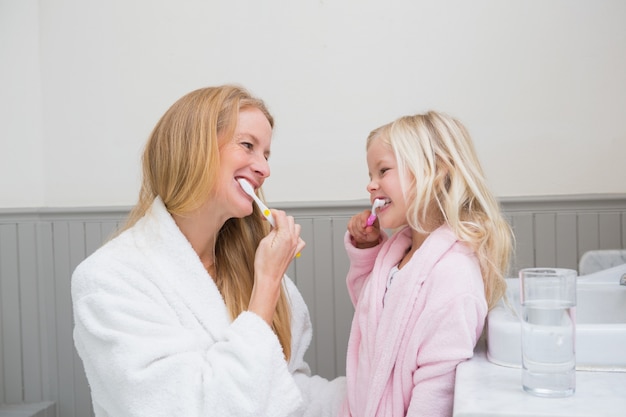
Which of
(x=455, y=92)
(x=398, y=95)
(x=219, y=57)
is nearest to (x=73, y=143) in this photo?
(x=219, y=57)

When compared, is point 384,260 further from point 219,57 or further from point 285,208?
point 219,57

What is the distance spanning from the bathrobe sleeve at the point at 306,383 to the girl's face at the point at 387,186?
1.11 feet

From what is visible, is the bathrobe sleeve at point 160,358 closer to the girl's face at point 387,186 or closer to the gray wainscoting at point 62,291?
the girl's face at point 387,186

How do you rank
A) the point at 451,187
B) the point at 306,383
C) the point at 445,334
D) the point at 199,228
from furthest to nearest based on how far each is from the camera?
the point at 306,383
the point at 199,228
the point at 451,187
the point at 445,334

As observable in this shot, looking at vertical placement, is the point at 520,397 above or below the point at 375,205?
below

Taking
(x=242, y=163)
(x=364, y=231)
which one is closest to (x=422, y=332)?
(x=364, y=231)

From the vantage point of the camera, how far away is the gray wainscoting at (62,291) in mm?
1854

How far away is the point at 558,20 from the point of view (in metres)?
1.69

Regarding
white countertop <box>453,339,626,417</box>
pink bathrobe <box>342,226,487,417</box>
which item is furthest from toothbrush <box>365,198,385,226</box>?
white countertop <box>453,339,626,417</box>

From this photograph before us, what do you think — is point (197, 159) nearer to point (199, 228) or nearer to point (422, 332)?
point (199, 228)

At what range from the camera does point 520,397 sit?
74cm

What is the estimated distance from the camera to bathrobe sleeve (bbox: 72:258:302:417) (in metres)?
0.96

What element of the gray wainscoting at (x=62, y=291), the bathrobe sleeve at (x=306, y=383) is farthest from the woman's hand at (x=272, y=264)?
the gray wainscoting at (x=62, y=291)

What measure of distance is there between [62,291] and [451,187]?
1.38 m
